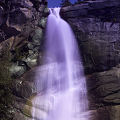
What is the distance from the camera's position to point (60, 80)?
18.8m

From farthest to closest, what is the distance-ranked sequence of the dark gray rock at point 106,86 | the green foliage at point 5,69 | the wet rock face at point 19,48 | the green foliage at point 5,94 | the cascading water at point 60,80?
the dark gray rock at point 106,86, the cascading water at point 60,80, the wet rock face at point 19,48, the green foliage at point 5,69, the green foliage at point 5,94

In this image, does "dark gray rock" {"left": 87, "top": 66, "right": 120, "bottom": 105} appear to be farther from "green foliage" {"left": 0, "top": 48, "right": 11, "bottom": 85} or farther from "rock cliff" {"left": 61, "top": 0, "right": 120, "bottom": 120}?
"green foliage" {"left": 0, "top": 48, "right": 11, "bottom": 85}

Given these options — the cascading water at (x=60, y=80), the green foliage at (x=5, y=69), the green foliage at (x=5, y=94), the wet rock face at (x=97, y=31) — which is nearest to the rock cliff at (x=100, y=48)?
the wet rock face at (x=97, y=31)

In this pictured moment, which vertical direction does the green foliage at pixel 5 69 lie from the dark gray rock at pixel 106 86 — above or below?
above

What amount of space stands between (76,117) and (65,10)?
10.2 meters

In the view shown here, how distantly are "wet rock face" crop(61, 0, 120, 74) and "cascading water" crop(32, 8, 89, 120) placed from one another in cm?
74

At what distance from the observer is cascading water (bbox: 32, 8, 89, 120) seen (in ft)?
56.3

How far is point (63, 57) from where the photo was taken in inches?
795

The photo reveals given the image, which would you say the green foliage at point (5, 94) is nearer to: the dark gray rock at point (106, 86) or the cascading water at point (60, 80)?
the cascading water at point (60, 80)

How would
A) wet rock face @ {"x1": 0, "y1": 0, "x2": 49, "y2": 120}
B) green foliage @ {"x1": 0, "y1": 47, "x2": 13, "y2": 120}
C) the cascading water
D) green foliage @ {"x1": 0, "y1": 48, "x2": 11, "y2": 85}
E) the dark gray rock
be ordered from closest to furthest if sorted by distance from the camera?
1. green foliage @ {"x1": 0, "y1": 47, "x2": 13, "y2": 120}
2. green foliage @ {"x1": 0, "y1": 48, "x2": 11, "y2": 85}
3. wet rock face @ {"x1": 0, "y1": 0, "x2": 49, "y2": 120}
4. the cascading water
5. the dark gray rock

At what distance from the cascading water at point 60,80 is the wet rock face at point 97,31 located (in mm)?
737

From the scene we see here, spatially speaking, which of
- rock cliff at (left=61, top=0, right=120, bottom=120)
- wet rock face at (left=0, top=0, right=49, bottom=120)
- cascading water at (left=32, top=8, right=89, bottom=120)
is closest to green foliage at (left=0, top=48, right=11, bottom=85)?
wet rock face at (left=0, top=0, right=49, bottom=120)

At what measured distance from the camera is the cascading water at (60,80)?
17172mm

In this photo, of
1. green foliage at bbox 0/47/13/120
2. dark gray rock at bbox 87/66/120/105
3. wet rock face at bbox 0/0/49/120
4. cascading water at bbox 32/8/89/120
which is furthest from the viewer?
dark gray rock at bbox 87/66/120/105
